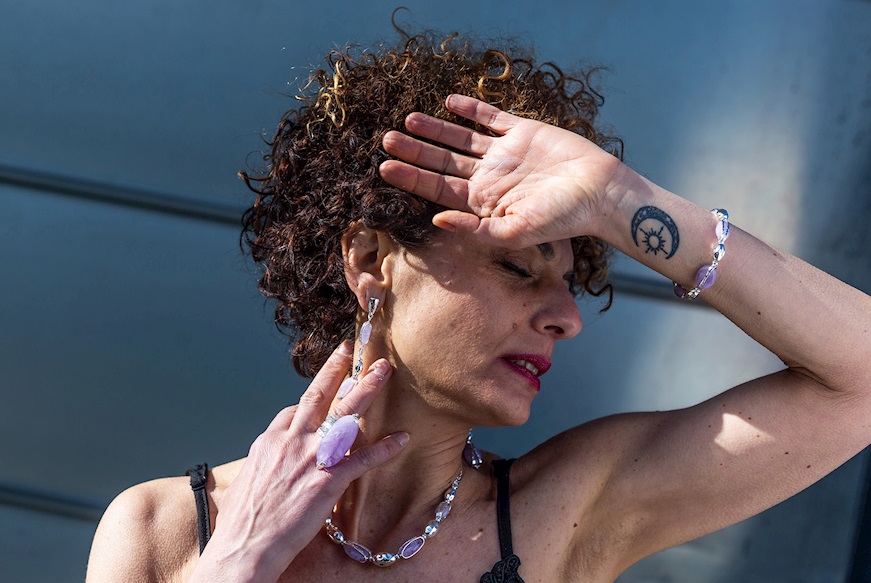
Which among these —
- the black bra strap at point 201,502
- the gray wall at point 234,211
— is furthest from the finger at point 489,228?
the gray wall at point 234,211

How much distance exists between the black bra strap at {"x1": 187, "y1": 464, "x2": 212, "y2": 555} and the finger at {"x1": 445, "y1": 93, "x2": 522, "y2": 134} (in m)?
0.96

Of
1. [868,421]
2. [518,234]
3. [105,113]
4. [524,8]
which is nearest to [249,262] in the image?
[105,113]

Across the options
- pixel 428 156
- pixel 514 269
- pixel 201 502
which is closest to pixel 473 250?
pixel 514 269

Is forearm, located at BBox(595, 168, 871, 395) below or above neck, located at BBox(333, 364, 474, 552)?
above

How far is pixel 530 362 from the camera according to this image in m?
1.93

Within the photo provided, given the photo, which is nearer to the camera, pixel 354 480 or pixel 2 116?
pixel 354 480

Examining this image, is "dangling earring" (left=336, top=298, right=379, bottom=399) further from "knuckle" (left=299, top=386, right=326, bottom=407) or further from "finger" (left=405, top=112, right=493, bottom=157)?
"finger" (left=405, top=112, right=493, bottom=157)

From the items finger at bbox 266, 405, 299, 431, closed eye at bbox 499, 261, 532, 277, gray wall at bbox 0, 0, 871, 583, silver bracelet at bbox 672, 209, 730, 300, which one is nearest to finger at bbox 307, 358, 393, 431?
finger at bbox 266, 405, 299, 431

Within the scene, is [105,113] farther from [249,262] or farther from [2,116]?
[249,262]

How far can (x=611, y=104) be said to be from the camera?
104 inches

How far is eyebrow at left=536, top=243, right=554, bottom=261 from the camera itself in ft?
6.21

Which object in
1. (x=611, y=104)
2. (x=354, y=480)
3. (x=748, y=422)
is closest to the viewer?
(x=748, y=422)

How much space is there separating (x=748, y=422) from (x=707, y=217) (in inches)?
16.1

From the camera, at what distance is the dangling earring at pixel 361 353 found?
6.53 ft
